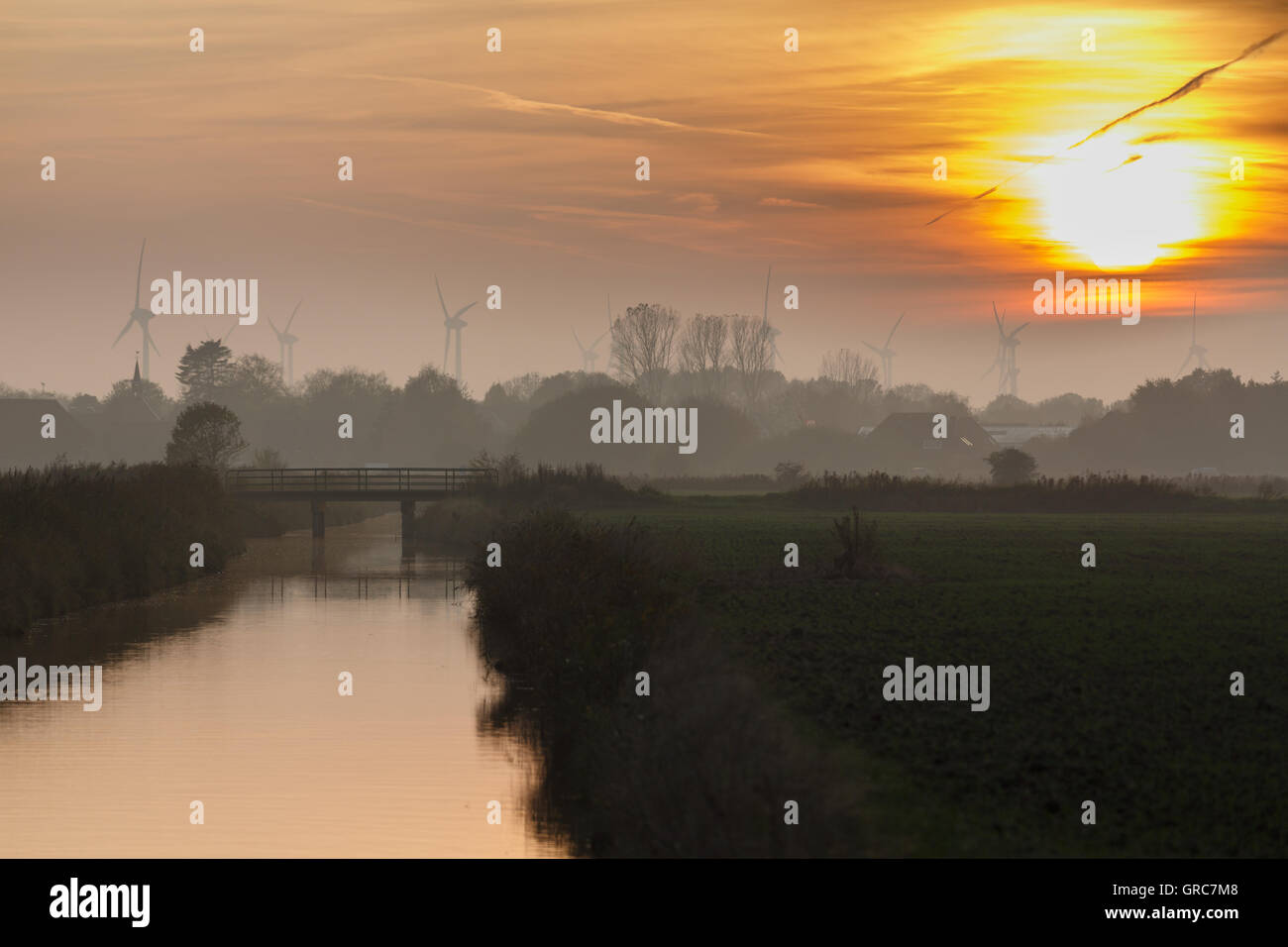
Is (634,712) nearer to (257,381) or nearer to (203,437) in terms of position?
(203,437)

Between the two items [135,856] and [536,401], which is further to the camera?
[536,401]

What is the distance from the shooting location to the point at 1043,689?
64.1 ft

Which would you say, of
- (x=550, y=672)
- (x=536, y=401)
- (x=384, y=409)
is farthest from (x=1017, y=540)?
(x=536, y=401)

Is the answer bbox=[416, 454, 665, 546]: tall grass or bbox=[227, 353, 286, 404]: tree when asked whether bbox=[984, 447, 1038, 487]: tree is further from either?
bbox=[227, 353, 286, 404]: tree

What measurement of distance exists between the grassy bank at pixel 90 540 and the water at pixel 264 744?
3.33 feet

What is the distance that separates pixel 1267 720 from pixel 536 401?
176 metres

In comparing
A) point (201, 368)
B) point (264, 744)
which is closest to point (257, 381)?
point (201, 368)

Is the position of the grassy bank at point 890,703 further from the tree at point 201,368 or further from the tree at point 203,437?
the tree at point 201,368

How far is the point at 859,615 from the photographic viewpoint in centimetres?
2883

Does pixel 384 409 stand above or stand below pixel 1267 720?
above

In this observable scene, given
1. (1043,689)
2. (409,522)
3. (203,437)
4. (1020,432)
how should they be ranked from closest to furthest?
(1043,689) < (409,522) < (203,437) < (1020,432)

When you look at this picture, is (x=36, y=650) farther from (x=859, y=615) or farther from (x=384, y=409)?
(x=384, y=409)

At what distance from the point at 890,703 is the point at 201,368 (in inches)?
5875

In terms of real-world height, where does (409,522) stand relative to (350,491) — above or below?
below
